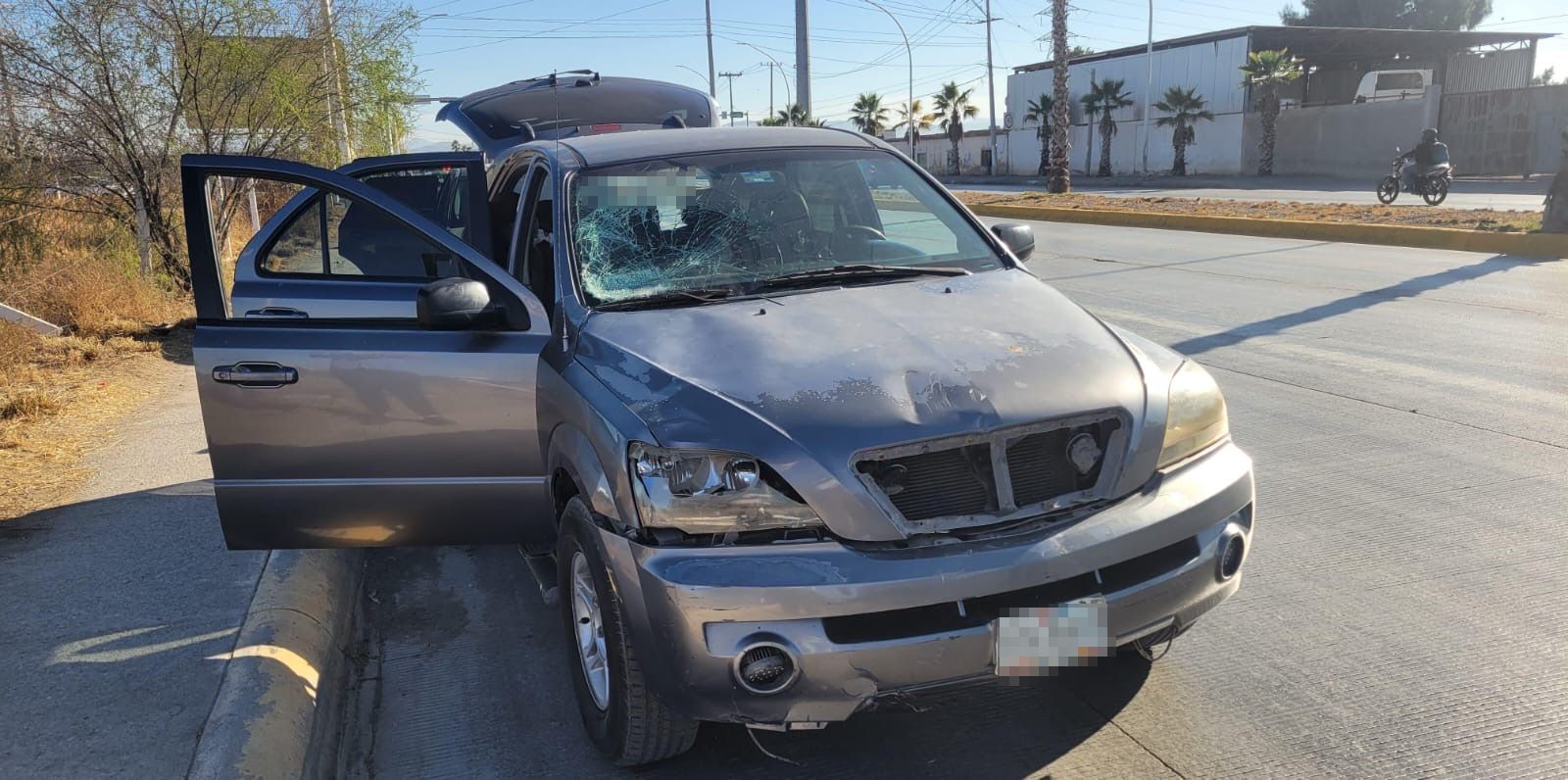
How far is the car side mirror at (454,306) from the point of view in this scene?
11.7 feet

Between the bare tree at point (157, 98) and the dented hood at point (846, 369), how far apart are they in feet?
29.4

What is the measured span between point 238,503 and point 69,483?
262cm

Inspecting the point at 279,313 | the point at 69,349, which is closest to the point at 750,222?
the point at 279,313

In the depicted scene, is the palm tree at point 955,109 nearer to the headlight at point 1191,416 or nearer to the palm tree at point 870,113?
the palm tree at point 870,113

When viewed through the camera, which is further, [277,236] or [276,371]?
[277,236]

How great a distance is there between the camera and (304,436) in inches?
150

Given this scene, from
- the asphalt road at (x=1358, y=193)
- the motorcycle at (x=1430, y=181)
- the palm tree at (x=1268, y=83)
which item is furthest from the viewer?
the palm tree at (x=1268, y=83)

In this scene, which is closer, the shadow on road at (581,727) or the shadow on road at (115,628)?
the shadow on road at (581,727)

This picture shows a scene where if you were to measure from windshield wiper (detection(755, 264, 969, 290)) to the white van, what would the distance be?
43707mm

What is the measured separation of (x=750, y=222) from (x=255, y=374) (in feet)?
5.78

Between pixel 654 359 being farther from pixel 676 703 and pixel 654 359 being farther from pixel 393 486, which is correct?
pixel 393 486

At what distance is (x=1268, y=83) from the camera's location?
4150cm

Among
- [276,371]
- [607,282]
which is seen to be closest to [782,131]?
[607,282]

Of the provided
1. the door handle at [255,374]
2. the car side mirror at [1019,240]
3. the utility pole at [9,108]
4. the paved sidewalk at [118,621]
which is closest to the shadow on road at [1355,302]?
the car side mirror at [1019,240]
